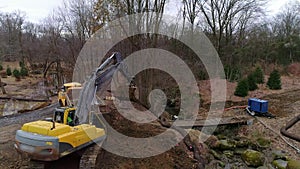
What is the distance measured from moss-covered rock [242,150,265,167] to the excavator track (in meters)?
4.79

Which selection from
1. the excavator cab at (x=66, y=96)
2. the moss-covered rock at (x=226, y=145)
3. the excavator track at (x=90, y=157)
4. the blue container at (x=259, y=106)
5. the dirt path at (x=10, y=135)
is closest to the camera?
the excavator track at (x=90, y=157)

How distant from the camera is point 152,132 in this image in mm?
7984

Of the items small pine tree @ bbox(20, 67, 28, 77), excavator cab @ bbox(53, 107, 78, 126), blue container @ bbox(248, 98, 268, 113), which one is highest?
small pine tree @ bbox(20, 67, 28, 77)

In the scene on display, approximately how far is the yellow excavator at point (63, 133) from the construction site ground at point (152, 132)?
70 cm

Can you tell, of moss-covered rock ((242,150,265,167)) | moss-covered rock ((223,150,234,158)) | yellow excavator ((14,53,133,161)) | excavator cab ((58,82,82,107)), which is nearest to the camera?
yellow excavator ((14,53,133,161))

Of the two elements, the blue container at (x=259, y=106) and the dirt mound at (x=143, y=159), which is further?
the blue container at (x=259, y=106)

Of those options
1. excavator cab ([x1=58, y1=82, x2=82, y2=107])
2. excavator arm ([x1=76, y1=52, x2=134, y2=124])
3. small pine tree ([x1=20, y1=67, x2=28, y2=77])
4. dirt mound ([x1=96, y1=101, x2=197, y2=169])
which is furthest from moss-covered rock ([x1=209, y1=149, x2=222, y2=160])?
small pine tree ([x1=20, y1=67, x2=28, y2=77])

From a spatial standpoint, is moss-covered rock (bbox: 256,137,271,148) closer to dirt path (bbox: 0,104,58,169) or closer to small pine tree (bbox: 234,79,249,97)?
small pine tree (bbox: 234,79,249,97)

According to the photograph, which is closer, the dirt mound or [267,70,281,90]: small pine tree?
the dirt mound

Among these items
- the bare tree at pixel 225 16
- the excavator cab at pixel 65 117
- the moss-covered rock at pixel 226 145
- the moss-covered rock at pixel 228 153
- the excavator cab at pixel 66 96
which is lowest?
the moss-covered rock at pixel 228 153

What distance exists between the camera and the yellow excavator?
4.83m

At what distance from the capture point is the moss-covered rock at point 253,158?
772cm

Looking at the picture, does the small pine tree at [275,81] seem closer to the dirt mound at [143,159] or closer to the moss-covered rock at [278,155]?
the moss-covered rock at [278,155]

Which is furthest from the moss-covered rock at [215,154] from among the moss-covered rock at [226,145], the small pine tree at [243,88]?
the small pine tree at [243,88]
